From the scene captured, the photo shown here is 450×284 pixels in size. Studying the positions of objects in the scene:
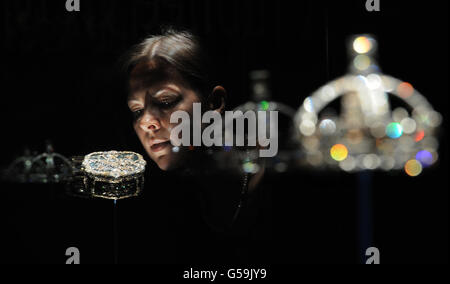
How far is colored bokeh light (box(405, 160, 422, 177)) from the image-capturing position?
92.3 inches

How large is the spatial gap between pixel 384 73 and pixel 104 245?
1.88 m

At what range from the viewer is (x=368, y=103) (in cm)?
270

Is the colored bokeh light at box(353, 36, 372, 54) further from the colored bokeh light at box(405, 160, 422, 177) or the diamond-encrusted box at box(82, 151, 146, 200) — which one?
the diamond-encrusted box at box(82, 151, 146, 200)

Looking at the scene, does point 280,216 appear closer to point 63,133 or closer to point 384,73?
point 384,73

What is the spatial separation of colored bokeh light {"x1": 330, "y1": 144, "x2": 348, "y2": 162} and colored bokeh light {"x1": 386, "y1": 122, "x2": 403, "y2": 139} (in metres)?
0.46

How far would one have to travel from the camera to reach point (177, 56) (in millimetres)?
1986

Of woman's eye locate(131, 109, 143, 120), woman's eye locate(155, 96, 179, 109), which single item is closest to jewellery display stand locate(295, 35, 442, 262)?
woman's eye locate(155, 96, 179, 109)

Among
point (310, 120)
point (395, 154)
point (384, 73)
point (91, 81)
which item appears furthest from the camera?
point (395, 154)

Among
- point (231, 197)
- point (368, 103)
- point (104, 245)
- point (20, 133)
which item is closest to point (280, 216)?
point (231, 197)

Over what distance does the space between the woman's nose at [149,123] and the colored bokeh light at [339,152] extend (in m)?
1.03
